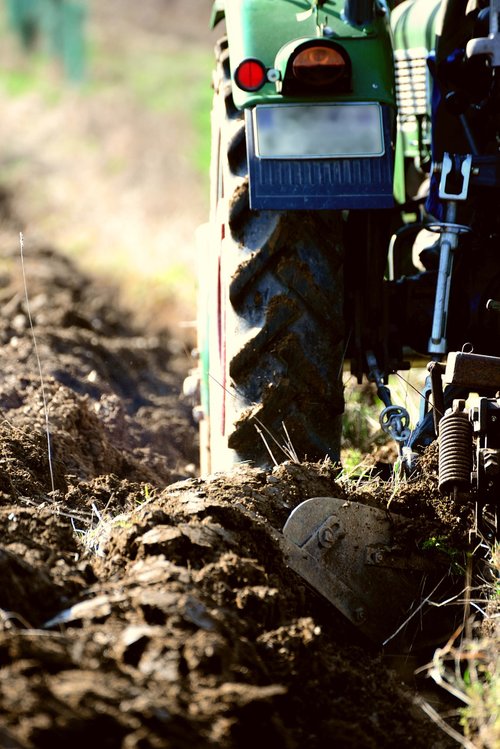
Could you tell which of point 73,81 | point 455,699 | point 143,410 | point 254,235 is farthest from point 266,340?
point 73,81

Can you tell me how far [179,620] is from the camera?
261 centimetres

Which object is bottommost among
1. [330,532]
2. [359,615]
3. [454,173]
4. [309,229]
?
[359,615]

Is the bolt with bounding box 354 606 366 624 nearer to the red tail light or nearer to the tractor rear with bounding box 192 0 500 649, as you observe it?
the tractor rear with bounding box 192 0 500 649

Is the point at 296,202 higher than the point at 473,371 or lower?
higher

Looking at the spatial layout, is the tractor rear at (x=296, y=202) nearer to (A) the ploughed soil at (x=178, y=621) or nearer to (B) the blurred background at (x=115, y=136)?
(A) the ploughed soil at (x=178, y=621)

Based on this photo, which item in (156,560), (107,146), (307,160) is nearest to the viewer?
(156,560)

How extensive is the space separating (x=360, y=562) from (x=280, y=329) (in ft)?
2.70

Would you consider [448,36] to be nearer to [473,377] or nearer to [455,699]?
[473,377]

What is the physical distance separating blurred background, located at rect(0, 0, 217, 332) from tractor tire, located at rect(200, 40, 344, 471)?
6.21 feet

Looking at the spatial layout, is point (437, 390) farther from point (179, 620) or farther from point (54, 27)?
point (54, 27)

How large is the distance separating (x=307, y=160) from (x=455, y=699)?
1.66m

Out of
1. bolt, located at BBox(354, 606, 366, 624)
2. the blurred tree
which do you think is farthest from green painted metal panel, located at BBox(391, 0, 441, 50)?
the blurred tree

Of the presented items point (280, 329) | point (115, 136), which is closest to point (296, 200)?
point (280, 329)

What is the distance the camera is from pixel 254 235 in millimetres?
3977
